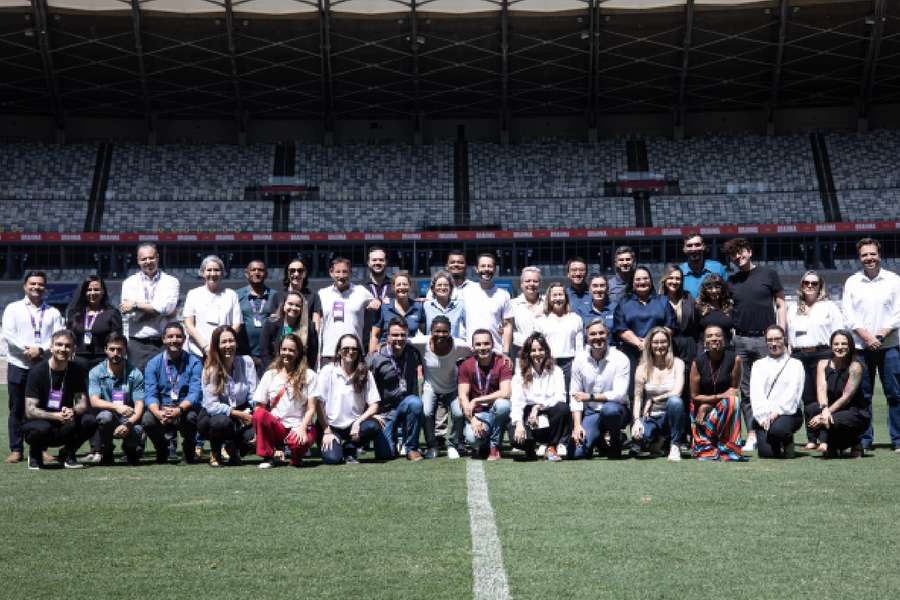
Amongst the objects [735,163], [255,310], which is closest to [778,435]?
[255,310]

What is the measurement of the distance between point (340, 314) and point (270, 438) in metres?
1.71

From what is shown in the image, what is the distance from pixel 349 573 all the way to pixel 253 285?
228 inches

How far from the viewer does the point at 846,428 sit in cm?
941

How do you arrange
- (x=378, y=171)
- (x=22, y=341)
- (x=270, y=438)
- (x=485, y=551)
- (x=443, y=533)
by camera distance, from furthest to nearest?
(x=378, y=171)
(x=22, y=341)
(x=270, y=438)
(x=443, y=533)
(x=485, y=551)

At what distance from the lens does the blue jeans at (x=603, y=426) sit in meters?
9.50

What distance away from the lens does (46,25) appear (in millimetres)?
36688

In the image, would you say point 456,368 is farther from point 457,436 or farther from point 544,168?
point 544,168

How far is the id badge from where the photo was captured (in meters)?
9.28

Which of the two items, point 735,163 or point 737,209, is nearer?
point 737,209

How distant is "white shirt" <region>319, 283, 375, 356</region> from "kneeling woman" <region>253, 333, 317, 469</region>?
1007 mm

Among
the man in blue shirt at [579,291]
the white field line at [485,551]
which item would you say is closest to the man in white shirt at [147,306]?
the man in blue shirt at [579,291]

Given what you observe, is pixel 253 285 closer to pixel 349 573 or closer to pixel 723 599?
pixel 349 573

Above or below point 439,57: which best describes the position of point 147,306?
below

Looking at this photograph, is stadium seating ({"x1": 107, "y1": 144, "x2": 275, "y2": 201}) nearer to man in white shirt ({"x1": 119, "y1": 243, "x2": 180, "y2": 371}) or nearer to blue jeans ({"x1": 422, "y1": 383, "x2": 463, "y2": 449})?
man in white shirt ({"x1": 119, "y1": 243, "x2": 180, "y2": 371})
